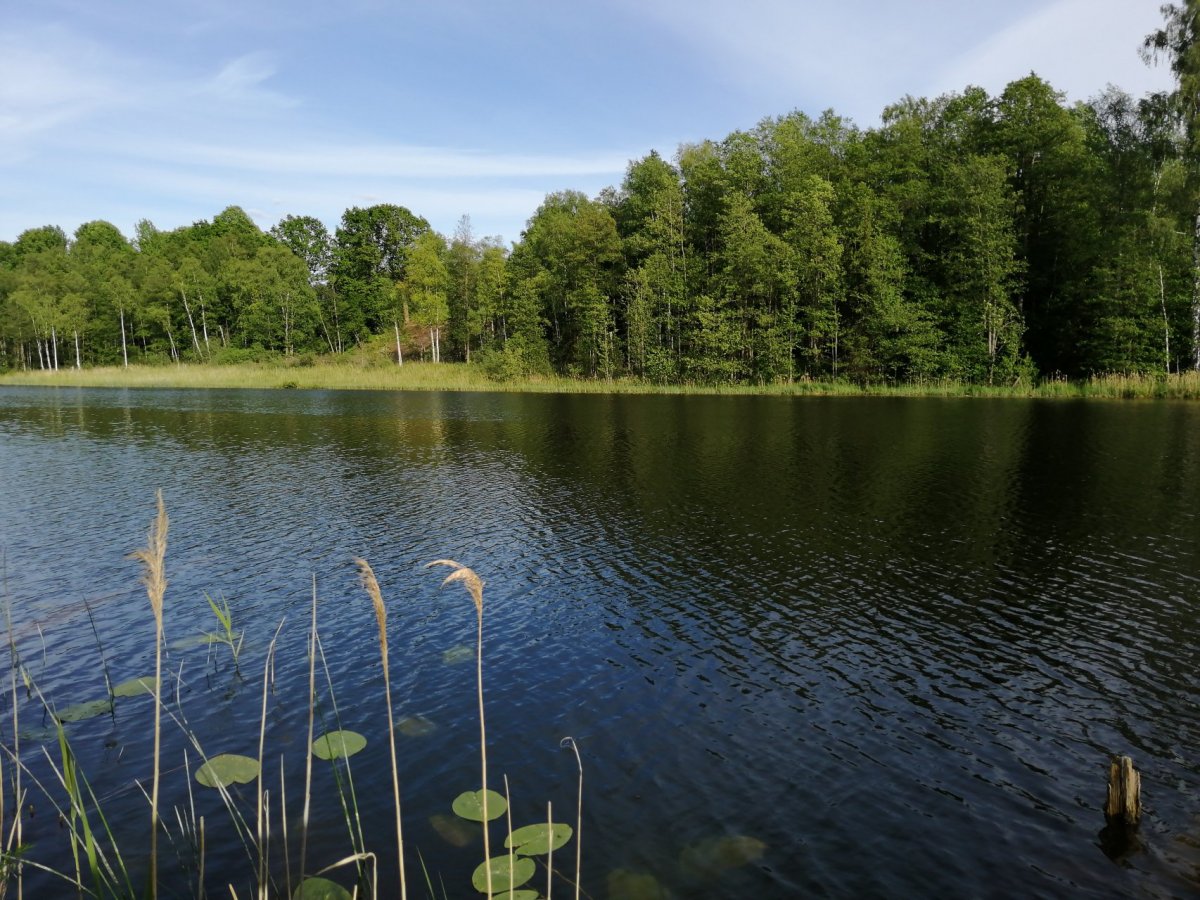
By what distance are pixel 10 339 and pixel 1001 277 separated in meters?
135

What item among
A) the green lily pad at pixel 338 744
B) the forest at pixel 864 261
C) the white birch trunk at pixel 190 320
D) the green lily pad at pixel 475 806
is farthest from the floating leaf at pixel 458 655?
the white birch trunk at pixel 190 320

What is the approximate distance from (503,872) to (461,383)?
74971 mm

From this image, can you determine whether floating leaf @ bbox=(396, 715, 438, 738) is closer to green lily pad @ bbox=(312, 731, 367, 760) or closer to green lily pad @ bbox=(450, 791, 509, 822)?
green lily pad @ bbox=(312, 731, 367, 760)

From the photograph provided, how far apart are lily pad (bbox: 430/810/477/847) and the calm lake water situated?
0.69ft

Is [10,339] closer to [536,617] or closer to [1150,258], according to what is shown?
[536,617]

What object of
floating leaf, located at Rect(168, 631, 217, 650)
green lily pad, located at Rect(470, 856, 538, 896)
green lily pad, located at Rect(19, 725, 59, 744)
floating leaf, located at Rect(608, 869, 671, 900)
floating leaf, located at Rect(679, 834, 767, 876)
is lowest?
floating leaf, located at Rect(679, 834, 767, 876)

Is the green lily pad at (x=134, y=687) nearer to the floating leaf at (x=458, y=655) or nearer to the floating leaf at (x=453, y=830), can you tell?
the floating leaf at (x=458, y=655)

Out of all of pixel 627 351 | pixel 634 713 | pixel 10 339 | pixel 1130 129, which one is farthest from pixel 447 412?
pixel 10 339

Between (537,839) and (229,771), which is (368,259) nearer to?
(229,771)

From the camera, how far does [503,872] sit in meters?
8.12

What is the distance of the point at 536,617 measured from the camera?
16.5m

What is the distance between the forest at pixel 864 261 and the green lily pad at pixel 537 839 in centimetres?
5808

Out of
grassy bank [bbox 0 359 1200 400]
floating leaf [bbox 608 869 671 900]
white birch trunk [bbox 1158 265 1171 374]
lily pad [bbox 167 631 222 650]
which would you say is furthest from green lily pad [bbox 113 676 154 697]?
white birch trunk [bbox 1158 265 1171 374]

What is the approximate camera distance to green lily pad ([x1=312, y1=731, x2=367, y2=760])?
10562 millimetres
